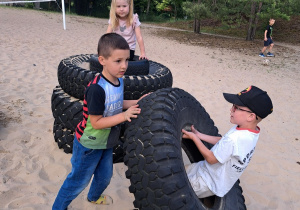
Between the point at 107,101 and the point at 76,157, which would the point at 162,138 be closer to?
the point at 107,101

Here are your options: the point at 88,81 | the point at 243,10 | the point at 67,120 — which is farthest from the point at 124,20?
the point at 243,10

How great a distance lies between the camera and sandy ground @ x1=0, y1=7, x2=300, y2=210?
2.73m

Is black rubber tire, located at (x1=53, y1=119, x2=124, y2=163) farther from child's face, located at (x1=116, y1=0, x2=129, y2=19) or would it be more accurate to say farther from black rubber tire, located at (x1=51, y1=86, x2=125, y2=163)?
child's face, located at (x1=116, y1=0, x2=129, y2=19)

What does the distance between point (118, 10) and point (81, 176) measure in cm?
218

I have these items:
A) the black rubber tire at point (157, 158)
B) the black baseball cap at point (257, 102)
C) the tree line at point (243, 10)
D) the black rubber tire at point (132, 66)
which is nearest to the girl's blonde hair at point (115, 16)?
the black rubber tire at point (132, 66)

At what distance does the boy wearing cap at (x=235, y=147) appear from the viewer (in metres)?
1.95

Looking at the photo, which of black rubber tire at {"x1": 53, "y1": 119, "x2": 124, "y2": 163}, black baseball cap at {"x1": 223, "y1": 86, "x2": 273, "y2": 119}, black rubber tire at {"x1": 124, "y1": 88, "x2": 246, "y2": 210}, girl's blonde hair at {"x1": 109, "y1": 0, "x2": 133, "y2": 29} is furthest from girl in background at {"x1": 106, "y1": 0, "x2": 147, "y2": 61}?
black baseball cap at {"x1": 223, "y1": 86, "x2": 273, "y2": 119}

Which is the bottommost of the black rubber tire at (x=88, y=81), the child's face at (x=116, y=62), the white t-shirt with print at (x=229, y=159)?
the white t-shirt with print at (x=229, y=159)

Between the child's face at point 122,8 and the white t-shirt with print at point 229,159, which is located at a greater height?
the child's face at point 122,8

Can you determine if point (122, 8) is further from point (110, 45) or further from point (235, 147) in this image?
point (235, 147)

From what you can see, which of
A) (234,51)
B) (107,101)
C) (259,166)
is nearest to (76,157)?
(107,101)

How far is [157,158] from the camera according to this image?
5.93 ft

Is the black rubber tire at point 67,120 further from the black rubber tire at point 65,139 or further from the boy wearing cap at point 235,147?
the boy wearing cap at point 235,147

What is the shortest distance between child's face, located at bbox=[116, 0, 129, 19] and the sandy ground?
6.12ft
